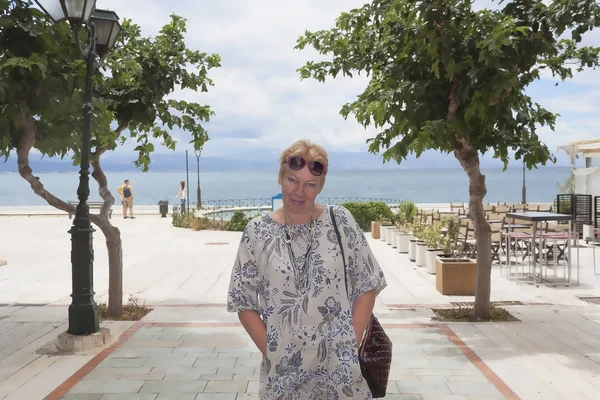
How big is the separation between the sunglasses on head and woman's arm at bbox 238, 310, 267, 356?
28.3 inches

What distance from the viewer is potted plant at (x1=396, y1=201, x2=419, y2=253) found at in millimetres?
16272

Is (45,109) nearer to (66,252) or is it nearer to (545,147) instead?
(545,147)

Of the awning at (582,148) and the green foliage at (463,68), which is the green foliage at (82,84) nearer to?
the green foliage at (463,68)

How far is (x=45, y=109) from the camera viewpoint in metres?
6.64

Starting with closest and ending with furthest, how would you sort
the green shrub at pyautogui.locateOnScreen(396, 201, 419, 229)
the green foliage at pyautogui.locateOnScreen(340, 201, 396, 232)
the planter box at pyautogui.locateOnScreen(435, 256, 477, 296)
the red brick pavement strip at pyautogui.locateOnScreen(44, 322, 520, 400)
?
the red brick pavement strip at pyautogui.locateOnScreen(44, 322, 520, 400) < the planter box at pyautogui.locateOnScreen(435, 256, 477, 296) < the green shrub at pyautogui.locateOnScreen(396, 201, 419, 229) < the green foliage at pyautogui.locateOnScreen(340, 201, 396, 232)

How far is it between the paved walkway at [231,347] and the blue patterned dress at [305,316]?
277 centimetres

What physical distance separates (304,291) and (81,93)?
557 centimetres

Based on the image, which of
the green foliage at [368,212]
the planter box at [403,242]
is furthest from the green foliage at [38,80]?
the green foliage at [368,212]

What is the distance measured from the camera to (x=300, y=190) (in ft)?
9.09

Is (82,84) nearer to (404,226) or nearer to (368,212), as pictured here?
(404,226)

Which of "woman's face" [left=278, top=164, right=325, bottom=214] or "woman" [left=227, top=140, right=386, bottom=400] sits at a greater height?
"woman's face" [left=278, top=164, right=325, bottom=214]

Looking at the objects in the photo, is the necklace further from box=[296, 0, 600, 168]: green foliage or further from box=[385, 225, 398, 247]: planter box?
box=[385, 225, 398, 247]: planter box

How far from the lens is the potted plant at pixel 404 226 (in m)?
16.3

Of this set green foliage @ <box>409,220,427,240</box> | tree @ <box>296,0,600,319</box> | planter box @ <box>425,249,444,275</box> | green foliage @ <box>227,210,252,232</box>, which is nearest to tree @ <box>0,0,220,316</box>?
tree @ <box>296,0,600,319</box>
